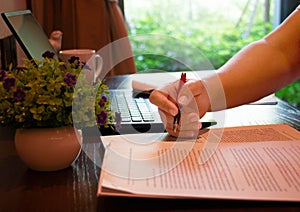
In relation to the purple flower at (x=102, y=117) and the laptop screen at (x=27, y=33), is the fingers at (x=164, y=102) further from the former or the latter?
the laptop screen at (x=27, y=33)

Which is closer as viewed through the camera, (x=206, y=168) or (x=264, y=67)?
(x=206, y=168)

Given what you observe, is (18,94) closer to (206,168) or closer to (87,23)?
(206,168)

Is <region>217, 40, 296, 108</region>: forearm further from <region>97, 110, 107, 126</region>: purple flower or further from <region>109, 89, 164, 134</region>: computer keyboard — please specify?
<region>97, 110, 107, 126</region>: purple flower

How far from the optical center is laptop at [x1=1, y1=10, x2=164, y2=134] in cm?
105

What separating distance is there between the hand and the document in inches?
1.1

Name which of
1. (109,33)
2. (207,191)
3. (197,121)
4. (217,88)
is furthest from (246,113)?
(109,33)

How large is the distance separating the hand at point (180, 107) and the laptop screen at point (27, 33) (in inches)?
17.1

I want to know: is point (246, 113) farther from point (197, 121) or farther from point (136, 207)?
point (136, 207)

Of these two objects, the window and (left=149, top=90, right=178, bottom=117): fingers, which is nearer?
(left=149, top=90, right=178, bottom=117): fingers

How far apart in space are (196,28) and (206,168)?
6.97 feet

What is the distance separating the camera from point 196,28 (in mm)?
2801

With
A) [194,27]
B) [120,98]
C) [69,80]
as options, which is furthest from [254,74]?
[194,27]

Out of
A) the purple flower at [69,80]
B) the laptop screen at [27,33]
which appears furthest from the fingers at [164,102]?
the laptop screen at [27,33]

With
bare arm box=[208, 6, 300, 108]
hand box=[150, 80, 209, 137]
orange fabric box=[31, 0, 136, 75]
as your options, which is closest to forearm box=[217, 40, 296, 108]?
bare arm box=[208, 6, 300, 108]
